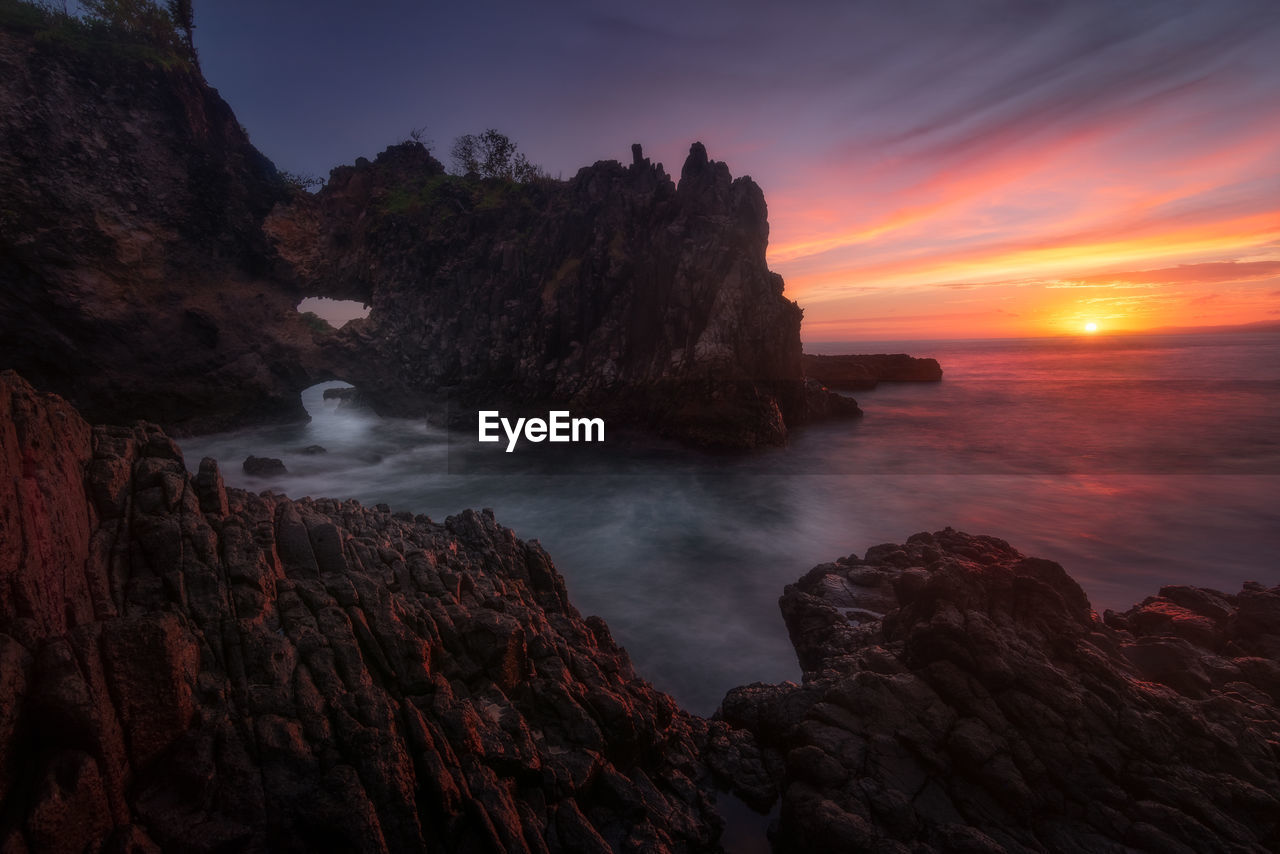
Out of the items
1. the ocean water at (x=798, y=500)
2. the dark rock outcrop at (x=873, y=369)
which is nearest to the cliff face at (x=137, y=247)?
the ocean water at (x=798, y=500)

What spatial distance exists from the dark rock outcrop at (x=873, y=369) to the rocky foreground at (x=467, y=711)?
5265cm

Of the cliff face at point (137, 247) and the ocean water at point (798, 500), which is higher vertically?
the cliff face at point (137, 247)

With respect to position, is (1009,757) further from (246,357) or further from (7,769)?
(246,357)

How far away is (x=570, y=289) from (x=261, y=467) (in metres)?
18.8

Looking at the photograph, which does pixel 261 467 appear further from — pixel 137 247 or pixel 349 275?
pixel 349 275

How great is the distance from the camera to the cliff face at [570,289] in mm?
30156

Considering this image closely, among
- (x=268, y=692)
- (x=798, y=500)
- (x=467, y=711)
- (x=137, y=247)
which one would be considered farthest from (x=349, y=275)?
(x=467, y=711)

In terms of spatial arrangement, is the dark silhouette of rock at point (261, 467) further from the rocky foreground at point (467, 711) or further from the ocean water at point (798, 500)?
the rocky foreground at point (467, 711)

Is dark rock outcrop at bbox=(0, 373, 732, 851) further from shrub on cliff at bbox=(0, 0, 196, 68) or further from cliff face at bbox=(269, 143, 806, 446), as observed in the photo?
shrub on cliff at bbox=(0, 0, 196, 68)

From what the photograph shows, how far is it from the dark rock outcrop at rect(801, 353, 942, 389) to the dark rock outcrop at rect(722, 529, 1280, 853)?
172 ft

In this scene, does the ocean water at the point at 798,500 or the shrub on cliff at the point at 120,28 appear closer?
the ocean water at the point at 798,500

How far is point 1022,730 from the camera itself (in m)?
7.56

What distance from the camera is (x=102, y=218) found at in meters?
25.0

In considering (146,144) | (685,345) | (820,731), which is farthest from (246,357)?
(820,731)
